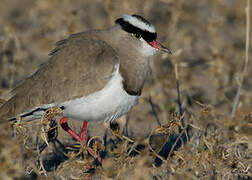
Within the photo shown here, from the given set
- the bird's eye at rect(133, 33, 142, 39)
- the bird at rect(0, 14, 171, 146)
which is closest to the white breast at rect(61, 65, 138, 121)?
the bird at rect(0, 14, 171, 146)

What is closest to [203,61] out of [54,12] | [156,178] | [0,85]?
[54,12]

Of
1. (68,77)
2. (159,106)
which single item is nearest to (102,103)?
(68,77)

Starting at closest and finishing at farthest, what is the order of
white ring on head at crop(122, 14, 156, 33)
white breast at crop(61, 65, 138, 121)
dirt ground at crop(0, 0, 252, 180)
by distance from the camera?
dirt ground at crop(0, 0, 252, 180) < white breast at crop(61, 65, 138, 121) < white ring on head at crop(122, 14, 156, 33)

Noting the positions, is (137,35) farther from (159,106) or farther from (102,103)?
(159,106)

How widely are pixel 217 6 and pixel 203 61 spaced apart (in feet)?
3.47

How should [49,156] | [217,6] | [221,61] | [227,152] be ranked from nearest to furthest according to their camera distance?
[227,152], [49,156], [221,61], [217,6]

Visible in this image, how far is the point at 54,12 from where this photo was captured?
25.2 ft

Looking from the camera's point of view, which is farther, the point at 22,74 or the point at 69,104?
the point at 22,74

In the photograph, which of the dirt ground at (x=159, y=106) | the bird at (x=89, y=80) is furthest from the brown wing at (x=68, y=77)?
the dirt ground at (x=159, y=106)

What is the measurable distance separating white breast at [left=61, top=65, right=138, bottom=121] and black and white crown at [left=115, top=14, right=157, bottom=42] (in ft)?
1.80

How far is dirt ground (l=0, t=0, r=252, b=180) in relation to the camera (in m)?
3.52

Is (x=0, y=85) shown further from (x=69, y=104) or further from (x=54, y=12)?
(x=69, y=104)

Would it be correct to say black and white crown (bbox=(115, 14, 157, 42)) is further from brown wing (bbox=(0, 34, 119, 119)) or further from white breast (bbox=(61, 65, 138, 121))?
white breast (bbox=(61, 65, 138, 121))

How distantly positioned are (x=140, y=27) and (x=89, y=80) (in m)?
0.81
